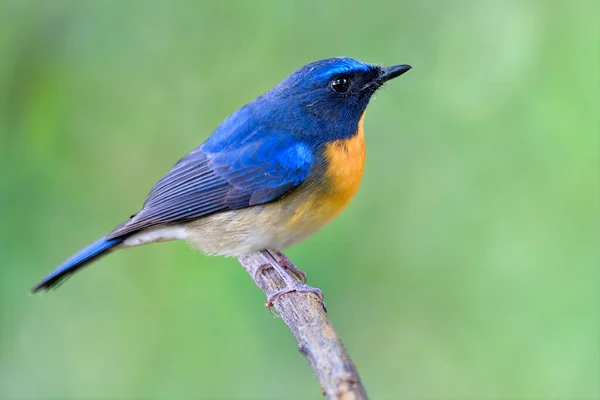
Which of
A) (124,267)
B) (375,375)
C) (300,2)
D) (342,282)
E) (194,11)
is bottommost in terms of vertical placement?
(375,375)

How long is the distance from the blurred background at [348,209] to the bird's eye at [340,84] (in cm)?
152

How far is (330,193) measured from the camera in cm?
441

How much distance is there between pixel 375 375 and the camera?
19.0 ft

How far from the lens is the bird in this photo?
443cm

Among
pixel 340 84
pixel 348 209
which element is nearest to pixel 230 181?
pixel 340 84

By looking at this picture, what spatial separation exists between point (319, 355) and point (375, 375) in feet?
9.22

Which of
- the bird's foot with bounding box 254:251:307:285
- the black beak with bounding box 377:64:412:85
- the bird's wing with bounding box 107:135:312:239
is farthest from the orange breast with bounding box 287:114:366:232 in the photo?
the bird's foot with bounding box 254:251:307:285

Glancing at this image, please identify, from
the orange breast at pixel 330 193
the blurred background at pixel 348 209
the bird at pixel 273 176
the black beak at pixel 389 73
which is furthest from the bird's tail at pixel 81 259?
the black beak at pixel 389 73

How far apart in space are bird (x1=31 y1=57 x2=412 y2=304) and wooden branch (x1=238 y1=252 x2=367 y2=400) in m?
0.11

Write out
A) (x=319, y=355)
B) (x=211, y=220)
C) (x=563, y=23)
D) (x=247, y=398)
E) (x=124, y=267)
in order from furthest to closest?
(x=124, y=267)
(x=563, y=23)
(x=247, y=398)
(x=211, y=220)
(x=319, y=355)

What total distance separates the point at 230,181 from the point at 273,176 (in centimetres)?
32

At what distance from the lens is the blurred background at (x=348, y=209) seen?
558cm

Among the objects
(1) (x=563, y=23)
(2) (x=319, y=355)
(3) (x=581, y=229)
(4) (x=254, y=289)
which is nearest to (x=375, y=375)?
(4) (x=254, y=289)

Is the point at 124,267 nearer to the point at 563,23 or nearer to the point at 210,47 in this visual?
the point at 210,47
